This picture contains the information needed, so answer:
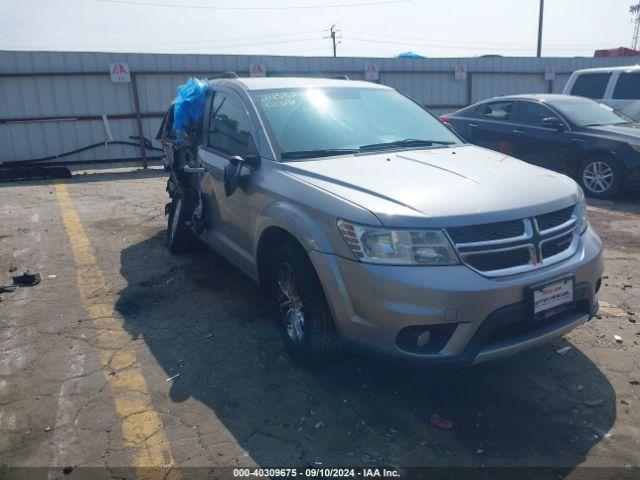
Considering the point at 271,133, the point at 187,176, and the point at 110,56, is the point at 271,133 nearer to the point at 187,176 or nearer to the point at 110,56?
the point at 187,176

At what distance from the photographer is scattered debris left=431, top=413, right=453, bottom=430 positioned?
9.73 ft

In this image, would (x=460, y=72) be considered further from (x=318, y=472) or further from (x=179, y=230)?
(x=318, y=472)

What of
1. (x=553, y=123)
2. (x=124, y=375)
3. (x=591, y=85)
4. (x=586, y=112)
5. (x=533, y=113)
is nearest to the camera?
(x=124, y=375)

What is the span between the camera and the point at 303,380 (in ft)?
11.2

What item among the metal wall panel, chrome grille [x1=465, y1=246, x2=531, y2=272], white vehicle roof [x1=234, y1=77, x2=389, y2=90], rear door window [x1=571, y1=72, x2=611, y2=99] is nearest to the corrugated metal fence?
the metal wall panel

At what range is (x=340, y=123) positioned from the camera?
13.4 feet

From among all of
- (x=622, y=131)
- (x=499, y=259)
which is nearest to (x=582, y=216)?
(x=499, y=259)

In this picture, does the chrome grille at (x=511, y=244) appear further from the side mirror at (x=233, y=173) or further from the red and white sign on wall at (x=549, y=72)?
the red and white sign on wall at (x=549, y=72)

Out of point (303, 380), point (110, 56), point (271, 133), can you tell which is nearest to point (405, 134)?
point (271, 133)

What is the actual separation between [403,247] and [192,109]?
317cm

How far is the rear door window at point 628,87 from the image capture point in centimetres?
1018

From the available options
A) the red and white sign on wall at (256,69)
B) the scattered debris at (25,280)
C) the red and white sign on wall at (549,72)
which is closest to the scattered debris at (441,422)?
the scattered debris at (25,280)

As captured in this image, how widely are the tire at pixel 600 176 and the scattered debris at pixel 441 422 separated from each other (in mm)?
6500

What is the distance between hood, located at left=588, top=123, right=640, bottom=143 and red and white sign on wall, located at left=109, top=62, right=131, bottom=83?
9895 millimetres
